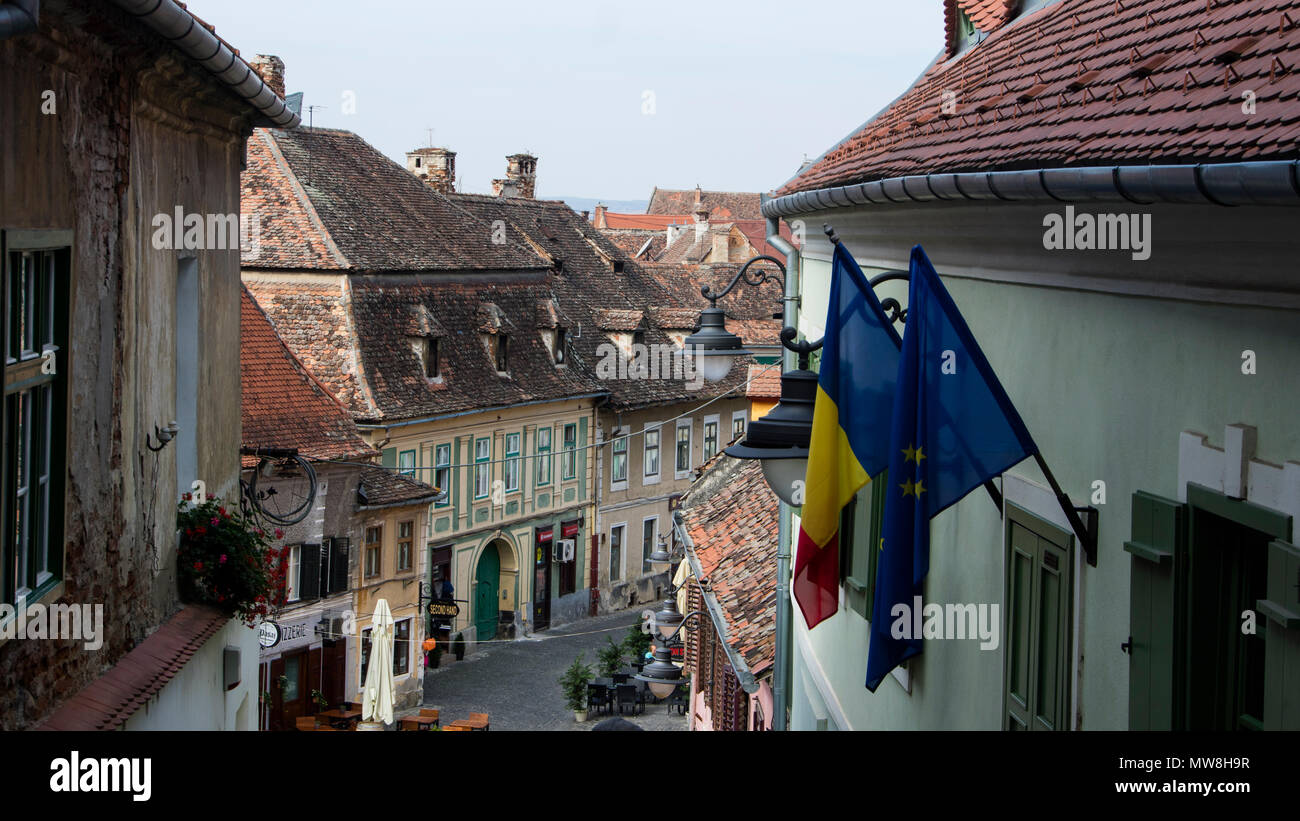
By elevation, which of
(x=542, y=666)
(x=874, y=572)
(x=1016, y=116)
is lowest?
(x=542, y=666)

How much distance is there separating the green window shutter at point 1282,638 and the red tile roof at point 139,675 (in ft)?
15.3

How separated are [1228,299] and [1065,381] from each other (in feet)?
4.63

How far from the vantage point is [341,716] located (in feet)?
86.3

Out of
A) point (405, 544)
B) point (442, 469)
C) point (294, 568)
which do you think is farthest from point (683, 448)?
point (294, 568)

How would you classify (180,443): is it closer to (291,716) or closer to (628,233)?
(291,716)

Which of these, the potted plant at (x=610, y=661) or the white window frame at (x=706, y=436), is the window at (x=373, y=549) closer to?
the potted plant at (x=610, y=661)

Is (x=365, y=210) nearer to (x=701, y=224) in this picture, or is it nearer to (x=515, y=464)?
(x=515, y=464)

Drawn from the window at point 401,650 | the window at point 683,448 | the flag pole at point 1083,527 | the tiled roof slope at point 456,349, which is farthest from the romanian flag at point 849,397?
the window at point 683,448

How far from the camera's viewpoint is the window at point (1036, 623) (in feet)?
18.2

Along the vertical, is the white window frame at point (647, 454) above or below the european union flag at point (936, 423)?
below

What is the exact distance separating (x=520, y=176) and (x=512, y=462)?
1627 cm

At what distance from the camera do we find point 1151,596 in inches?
184

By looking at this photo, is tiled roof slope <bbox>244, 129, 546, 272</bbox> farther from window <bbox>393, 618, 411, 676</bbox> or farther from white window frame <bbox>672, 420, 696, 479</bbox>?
window <bbox>393, 618, 411, 676</bbox>

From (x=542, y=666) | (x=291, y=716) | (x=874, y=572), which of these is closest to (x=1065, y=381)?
(x=874, y=572)
